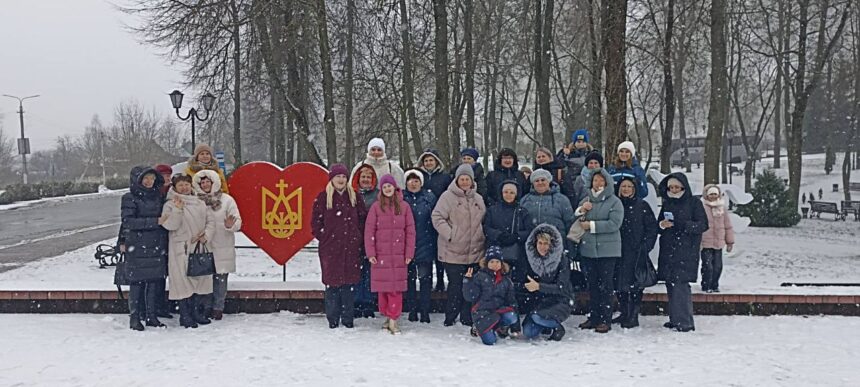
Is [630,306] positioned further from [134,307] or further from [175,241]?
[134,307]

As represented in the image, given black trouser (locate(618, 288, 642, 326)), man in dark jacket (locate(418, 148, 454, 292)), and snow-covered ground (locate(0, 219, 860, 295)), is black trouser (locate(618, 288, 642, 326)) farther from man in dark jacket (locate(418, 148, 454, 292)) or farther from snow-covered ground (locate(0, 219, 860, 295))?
man in dark jacket (locate(418, 148, 454, 292))

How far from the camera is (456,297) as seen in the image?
714 centimetres

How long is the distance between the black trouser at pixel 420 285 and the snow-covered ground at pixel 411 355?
0.24 metres

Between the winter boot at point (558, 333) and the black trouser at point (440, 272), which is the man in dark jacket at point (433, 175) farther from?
the winter boot at point (558, 333)

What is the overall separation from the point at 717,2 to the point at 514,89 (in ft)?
61.9

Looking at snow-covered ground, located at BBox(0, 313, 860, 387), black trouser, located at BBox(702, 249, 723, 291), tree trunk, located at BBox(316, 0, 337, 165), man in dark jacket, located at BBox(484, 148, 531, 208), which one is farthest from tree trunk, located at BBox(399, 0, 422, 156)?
snow-covered ground, located at BBox(0, 313, 860, 387)

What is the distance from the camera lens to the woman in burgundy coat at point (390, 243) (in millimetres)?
6875

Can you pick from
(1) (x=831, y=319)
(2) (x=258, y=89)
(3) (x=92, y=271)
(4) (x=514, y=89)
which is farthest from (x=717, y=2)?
(4) (x=514, y=89)

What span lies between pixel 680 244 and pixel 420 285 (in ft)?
8.65

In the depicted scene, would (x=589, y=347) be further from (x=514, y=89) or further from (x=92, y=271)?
(x=514, y=89)

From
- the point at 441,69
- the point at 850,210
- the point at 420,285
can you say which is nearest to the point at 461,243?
the point at 420,285

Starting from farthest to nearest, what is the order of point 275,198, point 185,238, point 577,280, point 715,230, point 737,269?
point 737,269 → point 715,230 → point 275,198 → point 577,280 → point 185,238

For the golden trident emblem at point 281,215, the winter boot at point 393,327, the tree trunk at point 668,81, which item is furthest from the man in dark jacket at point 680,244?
the tree trunk at point 668,81

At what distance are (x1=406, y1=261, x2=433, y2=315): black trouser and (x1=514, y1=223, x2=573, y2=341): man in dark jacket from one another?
42.4 inches
